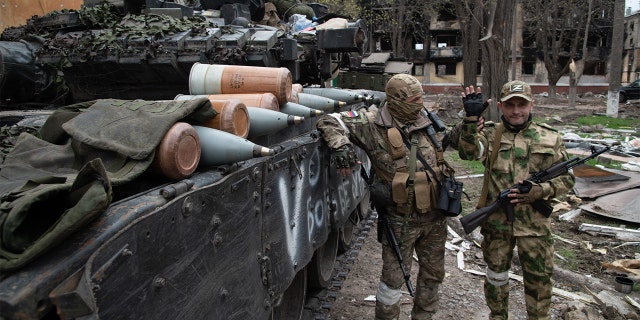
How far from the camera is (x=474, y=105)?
12.2 ft

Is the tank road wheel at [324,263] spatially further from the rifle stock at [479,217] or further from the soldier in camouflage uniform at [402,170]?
the rifle stock at [479,217]

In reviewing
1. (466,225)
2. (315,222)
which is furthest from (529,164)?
(315,222)

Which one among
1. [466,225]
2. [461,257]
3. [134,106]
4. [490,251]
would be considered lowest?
[461,257]

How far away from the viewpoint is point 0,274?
1.42 meters

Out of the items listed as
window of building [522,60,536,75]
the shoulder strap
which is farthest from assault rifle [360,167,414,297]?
window of building [522,60,536,75]

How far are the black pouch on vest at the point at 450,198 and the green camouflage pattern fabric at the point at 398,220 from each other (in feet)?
0.61

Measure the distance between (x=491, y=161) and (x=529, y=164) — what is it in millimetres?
267

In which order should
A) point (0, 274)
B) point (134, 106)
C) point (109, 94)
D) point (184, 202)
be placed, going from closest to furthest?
1. point (0, 274)
2. point (184, 202)
3. point (134, 106)
4. point (109, 94)

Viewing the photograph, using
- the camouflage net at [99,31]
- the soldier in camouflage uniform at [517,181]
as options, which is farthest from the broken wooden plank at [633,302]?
the camouflage net at [99,31]

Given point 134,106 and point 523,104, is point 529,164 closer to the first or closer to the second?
point 523,104

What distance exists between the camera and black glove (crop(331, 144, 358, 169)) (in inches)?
144

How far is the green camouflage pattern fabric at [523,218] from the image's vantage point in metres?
3.78

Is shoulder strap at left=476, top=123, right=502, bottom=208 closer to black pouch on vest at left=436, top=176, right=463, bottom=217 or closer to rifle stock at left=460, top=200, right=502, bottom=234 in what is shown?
rifle stock at left=460, top=200, right=502, bottom=234

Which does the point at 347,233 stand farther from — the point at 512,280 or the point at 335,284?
the point at 512,280
